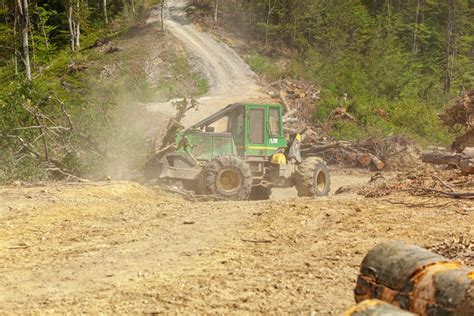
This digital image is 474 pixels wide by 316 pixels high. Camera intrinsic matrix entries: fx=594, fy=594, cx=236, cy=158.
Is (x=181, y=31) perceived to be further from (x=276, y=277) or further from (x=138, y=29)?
(x=276, y=277)

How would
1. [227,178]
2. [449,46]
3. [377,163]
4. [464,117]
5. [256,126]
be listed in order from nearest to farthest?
[227,178] → [256,126] → [464,117] → [377,163] → [449,46]

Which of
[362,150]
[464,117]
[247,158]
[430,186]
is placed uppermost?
[464,117]

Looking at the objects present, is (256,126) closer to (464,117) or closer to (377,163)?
(464,117)

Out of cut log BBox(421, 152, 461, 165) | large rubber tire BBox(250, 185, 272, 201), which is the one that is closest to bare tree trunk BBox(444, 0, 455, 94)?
cut log BBox(421, 152, 461, 165)

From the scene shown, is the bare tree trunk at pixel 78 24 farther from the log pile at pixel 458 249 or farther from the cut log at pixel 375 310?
the cut log at pixel 375 310

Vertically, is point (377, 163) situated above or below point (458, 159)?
below

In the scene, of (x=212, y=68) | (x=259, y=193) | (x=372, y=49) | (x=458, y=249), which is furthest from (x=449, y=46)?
(x=458, y=249)

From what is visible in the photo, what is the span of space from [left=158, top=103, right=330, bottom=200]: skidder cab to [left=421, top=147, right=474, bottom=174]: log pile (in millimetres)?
2433

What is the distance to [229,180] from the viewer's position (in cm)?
1276

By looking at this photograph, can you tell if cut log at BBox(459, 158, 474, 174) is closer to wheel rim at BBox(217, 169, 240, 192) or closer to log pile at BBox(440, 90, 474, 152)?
log pile at BBox(440, 90, 474, 152)

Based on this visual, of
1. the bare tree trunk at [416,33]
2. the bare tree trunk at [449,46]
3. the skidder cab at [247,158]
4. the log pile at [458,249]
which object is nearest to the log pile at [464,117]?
the skidder cab at [247,158]

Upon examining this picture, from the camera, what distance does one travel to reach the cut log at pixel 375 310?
150 inches

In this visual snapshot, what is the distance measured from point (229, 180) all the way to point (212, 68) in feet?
80.0

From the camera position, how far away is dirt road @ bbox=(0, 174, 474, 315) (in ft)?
18.7
